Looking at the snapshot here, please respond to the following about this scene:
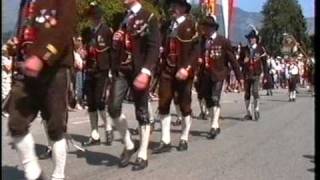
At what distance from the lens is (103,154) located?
9367mm

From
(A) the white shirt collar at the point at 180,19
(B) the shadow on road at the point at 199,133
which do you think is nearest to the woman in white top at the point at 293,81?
(B) the shadow on road at the point at 199,133

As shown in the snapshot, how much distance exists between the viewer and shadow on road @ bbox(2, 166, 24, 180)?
749 centimetres

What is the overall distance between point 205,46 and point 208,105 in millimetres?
1135

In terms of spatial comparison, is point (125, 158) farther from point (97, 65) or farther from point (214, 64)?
point (214, 64)

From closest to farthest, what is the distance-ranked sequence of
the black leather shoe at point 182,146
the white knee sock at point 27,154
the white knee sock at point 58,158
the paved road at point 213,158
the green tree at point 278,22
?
the white knee sock at point 27,154
the white knee sock at point 58,158
the paved road at point 213,158
the black leather shoe at point 182,146
the green tree at point 278,22

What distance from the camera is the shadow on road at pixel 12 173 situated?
7.49 metres

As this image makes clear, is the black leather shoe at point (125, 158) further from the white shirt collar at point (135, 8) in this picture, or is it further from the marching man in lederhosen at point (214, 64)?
the marching man in lederhosen at point (214, 64)

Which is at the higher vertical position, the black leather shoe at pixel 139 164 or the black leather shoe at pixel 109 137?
the black leather shoe at pixel 109 137

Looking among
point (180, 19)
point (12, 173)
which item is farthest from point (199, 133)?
point (12, 173)

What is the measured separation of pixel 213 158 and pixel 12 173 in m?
2.69

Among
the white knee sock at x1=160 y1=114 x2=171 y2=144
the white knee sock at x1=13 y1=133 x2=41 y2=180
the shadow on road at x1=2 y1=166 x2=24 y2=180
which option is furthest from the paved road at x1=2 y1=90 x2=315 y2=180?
the white knee sock at x1=13 y1=133 x2=41 y2=180

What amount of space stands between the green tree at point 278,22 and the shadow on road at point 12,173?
1374 inches

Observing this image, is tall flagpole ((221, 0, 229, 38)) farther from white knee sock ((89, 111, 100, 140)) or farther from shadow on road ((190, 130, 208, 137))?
white knee sock ((89, 111, 100, 140))

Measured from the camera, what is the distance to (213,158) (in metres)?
9.17
